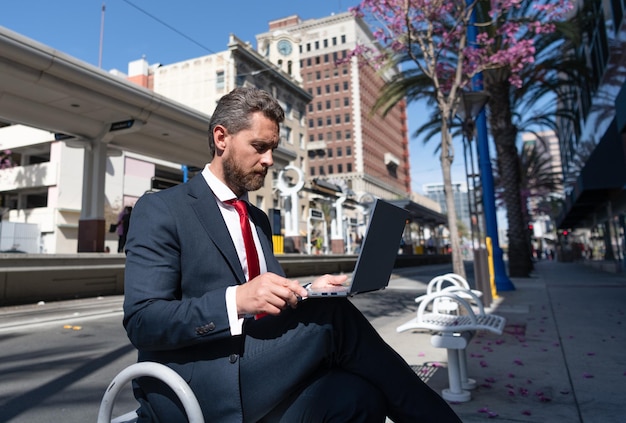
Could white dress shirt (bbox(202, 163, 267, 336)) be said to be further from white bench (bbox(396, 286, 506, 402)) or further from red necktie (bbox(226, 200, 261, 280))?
white bench (bbox(396, 286, 506, 402))

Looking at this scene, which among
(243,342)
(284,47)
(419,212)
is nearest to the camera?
(243,342)

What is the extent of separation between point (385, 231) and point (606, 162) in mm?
13263

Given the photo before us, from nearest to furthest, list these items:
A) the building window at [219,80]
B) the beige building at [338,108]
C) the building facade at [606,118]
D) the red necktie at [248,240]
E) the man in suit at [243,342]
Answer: the man in suit at [243,342] < the red necktie at [248,240] < the building facade at [606,118] < the building window at [219,80] < the beige building at [338,108]

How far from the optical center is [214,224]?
1565 millimetres

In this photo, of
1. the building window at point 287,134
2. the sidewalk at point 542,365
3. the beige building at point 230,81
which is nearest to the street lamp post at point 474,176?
the sidewalk at point 542,365

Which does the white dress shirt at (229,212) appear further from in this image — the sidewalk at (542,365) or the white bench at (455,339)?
the sidewalk at (542,365)

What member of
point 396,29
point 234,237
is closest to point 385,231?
point 234,237

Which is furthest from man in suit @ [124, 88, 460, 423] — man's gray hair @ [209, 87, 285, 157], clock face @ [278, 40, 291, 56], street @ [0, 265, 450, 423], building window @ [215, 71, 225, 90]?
clock face @ [278, 40, 291, 56]

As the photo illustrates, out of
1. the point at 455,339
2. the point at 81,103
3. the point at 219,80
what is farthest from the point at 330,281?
the point at 219,80

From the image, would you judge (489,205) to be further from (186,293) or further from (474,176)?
(186,293)

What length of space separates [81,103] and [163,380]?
11.9 metres

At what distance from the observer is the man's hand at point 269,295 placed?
124cm

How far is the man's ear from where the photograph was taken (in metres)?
1.72

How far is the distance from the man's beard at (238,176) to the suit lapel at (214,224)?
124 millimetres
